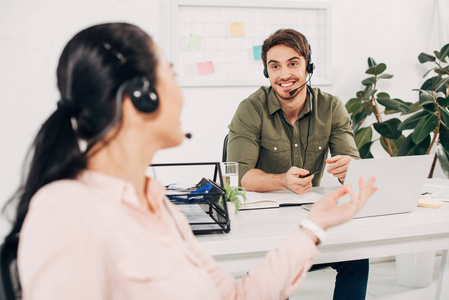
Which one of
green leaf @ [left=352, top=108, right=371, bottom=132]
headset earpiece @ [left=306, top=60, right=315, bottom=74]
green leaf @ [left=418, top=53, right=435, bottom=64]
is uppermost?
green leaf @ [left=418, top=53, right=435, bottom=64]

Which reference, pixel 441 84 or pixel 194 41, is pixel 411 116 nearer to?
pixel 441 84

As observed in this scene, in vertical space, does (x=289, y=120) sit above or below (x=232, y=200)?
above

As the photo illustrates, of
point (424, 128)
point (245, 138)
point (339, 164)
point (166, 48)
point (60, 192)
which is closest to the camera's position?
point (60, 192)

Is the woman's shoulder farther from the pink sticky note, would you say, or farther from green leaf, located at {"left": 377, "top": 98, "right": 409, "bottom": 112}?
green leaf, located at {"left": 377, "top": 98, "right": 409, "bottom": 112}

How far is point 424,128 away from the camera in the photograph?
2.31 metres

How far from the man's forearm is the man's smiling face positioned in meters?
0.48

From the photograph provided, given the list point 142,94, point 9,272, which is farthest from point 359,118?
point 9,272

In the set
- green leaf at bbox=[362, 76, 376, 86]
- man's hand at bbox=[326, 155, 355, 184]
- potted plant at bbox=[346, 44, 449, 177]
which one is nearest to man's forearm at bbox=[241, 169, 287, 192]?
man's hand at bbox=[326, 155, 355, 184]

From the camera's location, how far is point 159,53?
676mm

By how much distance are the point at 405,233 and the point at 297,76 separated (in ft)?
3.32

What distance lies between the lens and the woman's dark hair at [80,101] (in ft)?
1.94

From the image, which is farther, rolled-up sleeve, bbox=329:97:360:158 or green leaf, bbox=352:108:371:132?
green leaf, bbox=352:108:371:132

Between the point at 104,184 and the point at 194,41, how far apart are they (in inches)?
83.7

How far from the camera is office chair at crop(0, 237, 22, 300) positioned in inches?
23.0
